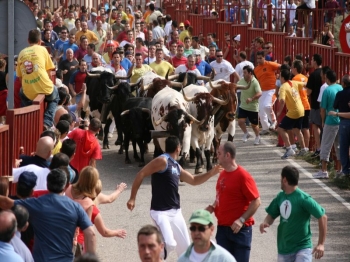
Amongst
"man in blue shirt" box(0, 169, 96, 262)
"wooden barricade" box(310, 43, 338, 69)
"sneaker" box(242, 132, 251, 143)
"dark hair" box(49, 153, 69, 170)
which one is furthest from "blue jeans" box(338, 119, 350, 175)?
"man in blue shirt" box(0, 169, 96, 262)

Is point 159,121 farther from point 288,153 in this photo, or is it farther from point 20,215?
point 20,215

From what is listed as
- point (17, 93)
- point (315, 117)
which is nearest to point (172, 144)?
point (17, 93)

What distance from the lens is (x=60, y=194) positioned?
995 centimetres

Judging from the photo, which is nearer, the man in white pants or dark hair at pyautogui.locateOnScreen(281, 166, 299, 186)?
dark hair at pyautogui.locateOnScreen(281, 166, 299, 186)

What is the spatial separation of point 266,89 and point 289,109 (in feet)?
9.48

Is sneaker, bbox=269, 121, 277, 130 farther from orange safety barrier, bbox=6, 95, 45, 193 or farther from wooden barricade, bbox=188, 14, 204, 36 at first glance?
wooden barricade, bbox=188, 14, 204, 36

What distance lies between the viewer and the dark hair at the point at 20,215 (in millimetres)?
9124

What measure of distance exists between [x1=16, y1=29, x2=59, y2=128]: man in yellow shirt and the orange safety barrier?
0.91 ft

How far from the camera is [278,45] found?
28156mm

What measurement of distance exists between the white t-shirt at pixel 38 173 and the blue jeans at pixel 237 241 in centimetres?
207

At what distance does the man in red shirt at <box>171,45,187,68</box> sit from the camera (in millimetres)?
26181

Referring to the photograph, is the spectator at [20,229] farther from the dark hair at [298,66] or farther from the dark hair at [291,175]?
the dark hair at [298,66]

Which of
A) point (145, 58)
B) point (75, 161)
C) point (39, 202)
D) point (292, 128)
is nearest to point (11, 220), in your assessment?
point (39, 202)

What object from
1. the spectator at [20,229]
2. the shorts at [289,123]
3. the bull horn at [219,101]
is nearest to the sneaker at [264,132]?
the shorts at [289,123]
